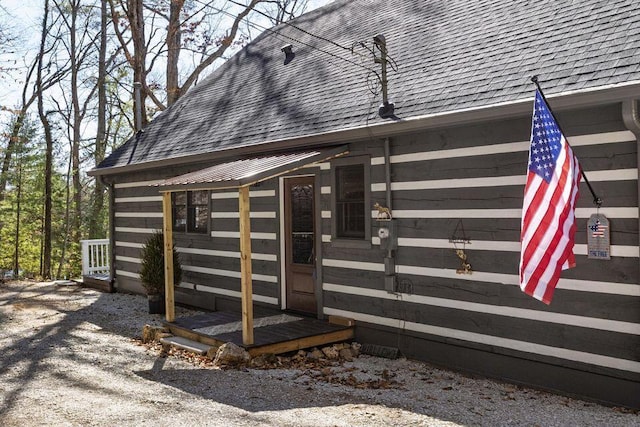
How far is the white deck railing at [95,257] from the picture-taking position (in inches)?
563

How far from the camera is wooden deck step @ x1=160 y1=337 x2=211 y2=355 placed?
7.22 m

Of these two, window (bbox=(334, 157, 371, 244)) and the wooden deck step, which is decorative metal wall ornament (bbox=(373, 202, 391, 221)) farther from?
the wooden deck step

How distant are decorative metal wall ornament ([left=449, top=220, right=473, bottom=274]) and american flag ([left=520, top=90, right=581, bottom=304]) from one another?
5.00ft

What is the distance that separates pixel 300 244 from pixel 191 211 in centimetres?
309

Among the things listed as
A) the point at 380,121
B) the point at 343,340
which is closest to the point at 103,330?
the point at 343,340

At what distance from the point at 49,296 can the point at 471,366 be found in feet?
31.5

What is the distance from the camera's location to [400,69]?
25.5 feet

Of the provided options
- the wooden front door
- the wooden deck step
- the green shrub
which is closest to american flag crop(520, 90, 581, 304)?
the wooden front door

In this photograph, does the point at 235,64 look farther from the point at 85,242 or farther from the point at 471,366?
the point at 471,366

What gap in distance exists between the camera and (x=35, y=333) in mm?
8555

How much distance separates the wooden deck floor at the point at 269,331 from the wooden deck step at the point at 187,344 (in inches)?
2.5

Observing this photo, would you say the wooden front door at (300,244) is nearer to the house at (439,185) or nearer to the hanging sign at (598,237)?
the house at (439,185)

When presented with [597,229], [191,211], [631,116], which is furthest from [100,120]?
[631,116]

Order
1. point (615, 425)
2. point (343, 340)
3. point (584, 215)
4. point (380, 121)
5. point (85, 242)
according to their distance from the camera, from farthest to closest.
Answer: point (85, 242), point (343, 340), point (380, 121), point (584, 215), point (615, 425)
